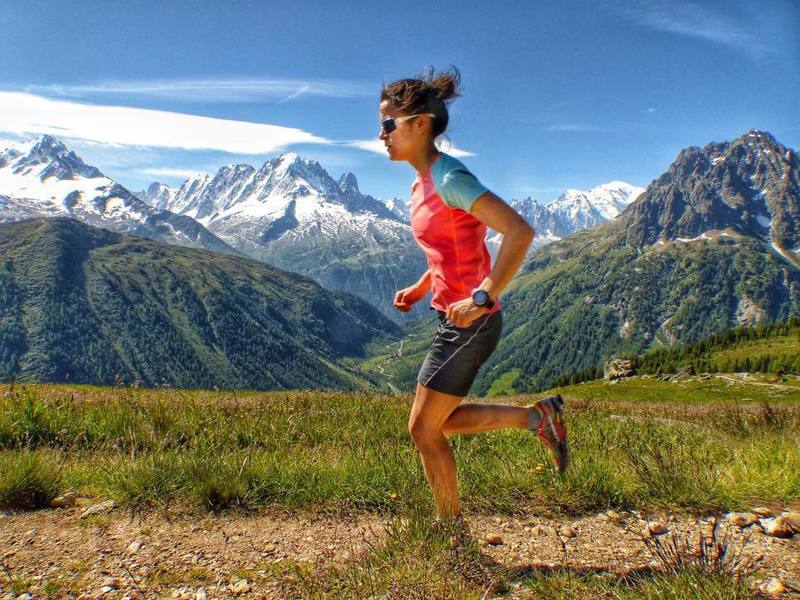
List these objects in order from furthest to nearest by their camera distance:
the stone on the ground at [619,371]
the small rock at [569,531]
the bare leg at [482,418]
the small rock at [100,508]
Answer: the stone on the ground at [619,371] < the small rock at [100,508] < the bare leg at [482,418] < the small rock at [569,531]

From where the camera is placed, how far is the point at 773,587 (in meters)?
3.29

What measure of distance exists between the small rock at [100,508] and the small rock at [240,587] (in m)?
1.97

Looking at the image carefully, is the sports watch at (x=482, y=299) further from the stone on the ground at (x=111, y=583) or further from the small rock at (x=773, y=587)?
the stone on the ground at (x=111, y=583)

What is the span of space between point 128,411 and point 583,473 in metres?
5.95

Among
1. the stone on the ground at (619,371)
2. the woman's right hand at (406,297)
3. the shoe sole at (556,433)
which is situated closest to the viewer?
the shoe sole at (556,433)

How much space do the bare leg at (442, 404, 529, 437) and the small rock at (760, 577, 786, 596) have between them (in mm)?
1963

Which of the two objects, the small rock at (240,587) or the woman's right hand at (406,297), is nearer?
the small rock at (240,587)

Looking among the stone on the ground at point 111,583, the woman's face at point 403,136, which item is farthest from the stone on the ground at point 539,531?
the woman's face at point 403,136

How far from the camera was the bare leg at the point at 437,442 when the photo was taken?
4305 mm

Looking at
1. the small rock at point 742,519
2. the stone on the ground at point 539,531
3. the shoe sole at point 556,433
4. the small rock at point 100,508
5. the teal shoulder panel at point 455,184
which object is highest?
the teal shoulder panel at point 455,184

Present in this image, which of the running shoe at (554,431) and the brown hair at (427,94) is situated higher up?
the brown hair at (427,94)

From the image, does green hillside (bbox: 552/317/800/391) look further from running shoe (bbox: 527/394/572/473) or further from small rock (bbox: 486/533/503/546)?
small rock (bbox: 486/533/503/546)

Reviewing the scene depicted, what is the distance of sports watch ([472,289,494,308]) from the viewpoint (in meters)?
3.75

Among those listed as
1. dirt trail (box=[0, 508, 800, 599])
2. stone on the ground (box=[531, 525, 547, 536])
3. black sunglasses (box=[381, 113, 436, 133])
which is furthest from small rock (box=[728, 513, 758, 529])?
black sunglasses (box=[381, 113, 436, 133])
